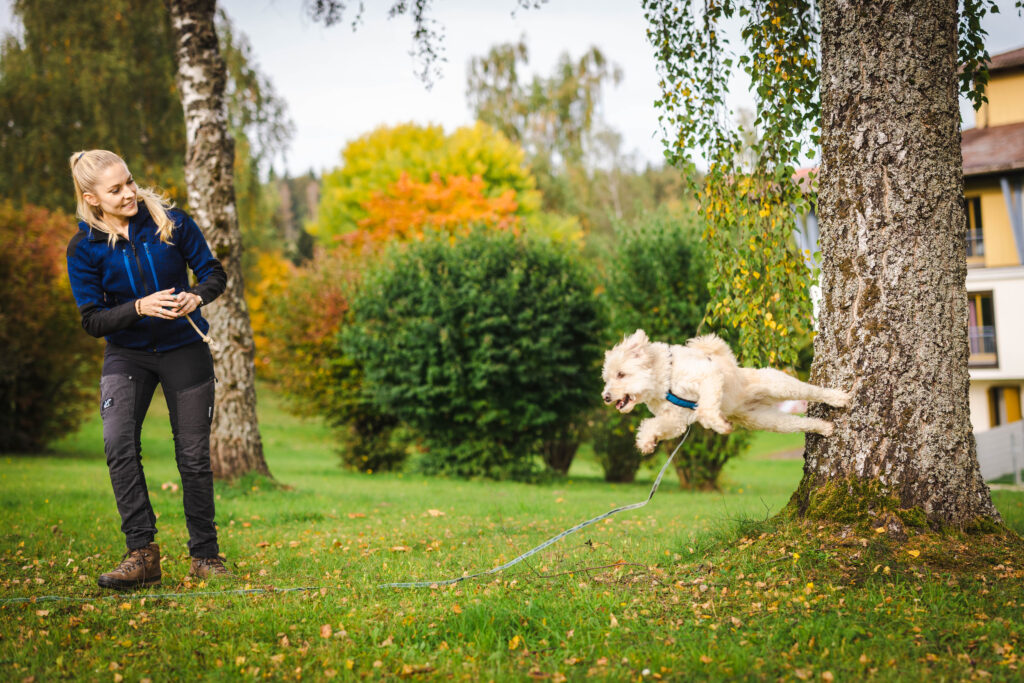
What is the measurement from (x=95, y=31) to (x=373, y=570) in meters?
25.0

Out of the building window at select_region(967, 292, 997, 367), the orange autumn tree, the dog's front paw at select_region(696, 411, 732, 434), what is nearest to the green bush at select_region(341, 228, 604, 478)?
the dog's front paw at select_region(696, 411, 732, 434)

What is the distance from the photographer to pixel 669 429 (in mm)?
4094

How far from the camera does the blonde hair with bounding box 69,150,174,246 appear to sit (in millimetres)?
4418

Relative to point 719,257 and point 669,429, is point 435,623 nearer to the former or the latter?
point 669,429

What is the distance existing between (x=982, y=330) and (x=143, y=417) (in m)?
26.0

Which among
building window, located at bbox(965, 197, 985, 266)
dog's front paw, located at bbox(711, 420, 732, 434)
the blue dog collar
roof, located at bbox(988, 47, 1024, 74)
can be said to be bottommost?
dog's front paw, located at bbox(711, 420, 732, 434)

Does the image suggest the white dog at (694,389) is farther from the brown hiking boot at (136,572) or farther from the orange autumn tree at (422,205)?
the orange autumn tree at (422,205)

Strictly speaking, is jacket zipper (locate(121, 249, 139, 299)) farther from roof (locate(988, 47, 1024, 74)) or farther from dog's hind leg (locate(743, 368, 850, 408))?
roof (locate(988, 47, 1024, 74))

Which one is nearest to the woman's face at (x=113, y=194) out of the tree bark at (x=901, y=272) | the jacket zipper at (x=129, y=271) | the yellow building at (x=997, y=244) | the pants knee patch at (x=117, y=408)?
the jacket zipper at (x=129, y=271)

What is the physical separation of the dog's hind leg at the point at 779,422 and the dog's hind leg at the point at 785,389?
0.10 metres

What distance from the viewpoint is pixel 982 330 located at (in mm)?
23875

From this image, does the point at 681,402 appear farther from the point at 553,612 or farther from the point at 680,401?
the point at 553,612

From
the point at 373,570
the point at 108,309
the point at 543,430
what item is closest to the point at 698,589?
the point at 373,570

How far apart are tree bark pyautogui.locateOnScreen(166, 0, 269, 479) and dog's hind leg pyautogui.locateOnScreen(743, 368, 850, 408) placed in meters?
7.28
